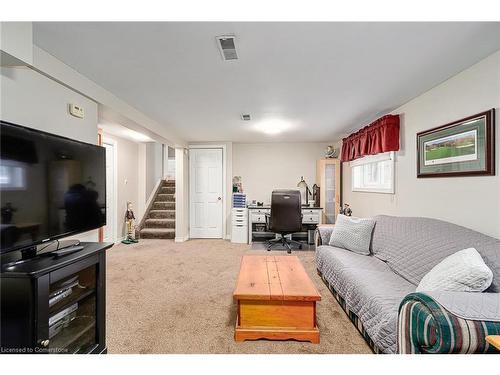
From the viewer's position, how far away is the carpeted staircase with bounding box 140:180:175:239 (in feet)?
17.8

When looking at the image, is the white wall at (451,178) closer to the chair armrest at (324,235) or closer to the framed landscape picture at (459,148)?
the framed landscape picture at (459,148)

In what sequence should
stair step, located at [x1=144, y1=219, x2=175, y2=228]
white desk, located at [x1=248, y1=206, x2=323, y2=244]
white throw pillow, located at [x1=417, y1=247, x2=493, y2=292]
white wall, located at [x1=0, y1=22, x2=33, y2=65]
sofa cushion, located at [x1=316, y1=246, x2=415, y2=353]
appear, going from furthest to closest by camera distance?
stair step, located at [x1=144, y1=219, x2=175, y2=228] → white desk, located at [x1=248, y1=206, x2=323, y2=244] → sofa cushion, located at [x1=316, y1=246, x2=415, y2=353] → white throw pillow, located at [x1=417, y1=247, x2=493, y2=292] → white wall, located at [x1=0, y1=22, x2=33, y2=65]

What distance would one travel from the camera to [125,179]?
203 inches

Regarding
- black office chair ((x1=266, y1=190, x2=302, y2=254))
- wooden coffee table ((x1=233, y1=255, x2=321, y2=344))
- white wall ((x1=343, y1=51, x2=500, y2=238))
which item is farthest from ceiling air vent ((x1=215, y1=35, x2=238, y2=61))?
black office chair ((x1=266, y1=190, x2=302, y2=254))

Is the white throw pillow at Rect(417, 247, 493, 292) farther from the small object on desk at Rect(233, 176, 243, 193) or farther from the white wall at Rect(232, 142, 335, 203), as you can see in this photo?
the small object on desk at Rect(233, 176, 243, 193)

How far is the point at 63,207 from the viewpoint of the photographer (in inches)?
59.6

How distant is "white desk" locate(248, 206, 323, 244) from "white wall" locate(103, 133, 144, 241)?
2.63 metres

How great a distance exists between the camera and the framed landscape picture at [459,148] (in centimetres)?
184

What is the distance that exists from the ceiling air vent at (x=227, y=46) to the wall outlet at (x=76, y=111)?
130 cm

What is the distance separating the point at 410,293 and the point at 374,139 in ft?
8.22

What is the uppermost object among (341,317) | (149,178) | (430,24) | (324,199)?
(430,24)
